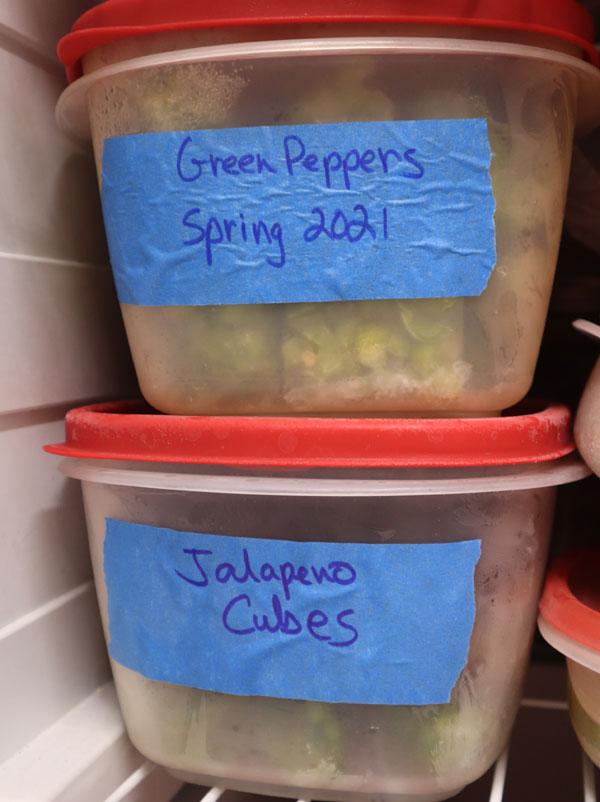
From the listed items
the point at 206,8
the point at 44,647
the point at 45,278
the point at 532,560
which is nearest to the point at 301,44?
the point at 206,8

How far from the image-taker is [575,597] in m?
0.60

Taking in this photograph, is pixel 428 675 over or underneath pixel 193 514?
underneath

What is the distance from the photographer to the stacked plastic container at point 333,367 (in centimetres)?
52

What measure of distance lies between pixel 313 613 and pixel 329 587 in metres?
0.02

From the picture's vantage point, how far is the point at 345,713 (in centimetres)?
56

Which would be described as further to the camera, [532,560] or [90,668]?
[90,668]

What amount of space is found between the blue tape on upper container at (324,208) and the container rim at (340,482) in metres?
0.13

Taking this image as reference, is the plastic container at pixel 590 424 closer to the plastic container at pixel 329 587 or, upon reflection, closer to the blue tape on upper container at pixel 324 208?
the plastic container at pixel 329 587

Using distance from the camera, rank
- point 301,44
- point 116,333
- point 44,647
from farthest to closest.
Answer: point 116,333
point 44,647
point 301,44

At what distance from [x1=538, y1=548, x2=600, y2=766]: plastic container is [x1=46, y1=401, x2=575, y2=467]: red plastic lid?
0.38 feet

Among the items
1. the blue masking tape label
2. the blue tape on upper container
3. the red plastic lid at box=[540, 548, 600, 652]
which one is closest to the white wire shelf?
Answer: the red plastic lid at box=[540, 548, 600, 652]

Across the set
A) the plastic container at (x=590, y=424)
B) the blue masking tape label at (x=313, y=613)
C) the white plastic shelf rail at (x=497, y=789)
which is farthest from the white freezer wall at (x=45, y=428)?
the plastic container at (x=590, y=424)

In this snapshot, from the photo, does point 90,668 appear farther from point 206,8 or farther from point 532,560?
point 206,8

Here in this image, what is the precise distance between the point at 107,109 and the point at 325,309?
23cm
